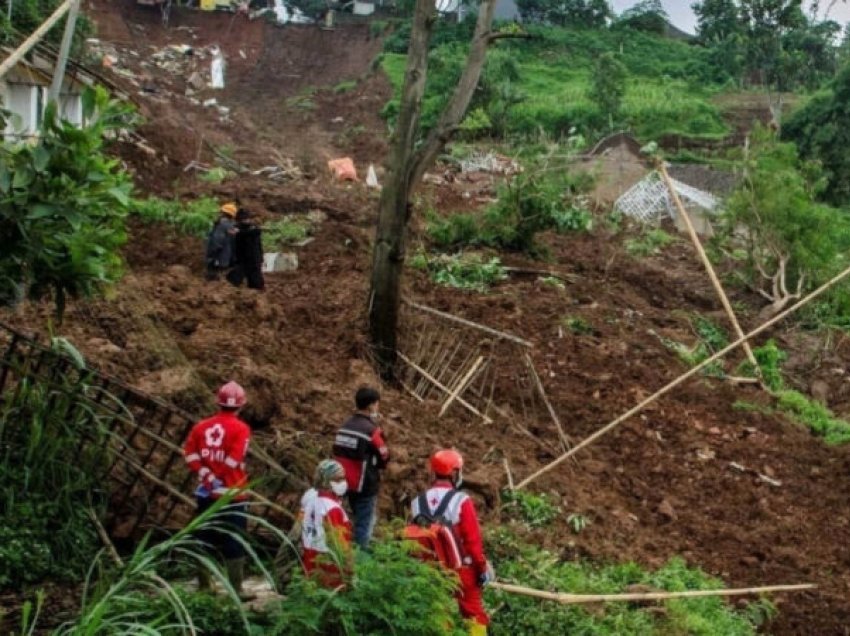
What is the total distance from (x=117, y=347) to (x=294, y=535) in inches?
167

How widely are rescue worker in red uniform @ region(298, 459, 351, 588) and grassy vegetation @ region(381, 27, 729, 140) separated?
32568 mm

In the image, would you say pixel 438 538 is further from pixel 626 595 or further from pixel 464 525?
pixel 626 595

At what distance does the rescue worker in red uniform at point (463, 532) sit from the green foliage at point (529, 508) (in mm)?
2973

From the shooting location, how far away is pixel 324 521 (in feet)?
21.5

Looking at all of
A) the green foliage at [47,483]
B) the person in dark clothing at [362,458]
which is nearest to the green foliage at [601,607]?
the person in dark clothing at [362,458]

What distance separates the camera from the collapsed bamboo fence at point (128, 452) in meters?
7.67

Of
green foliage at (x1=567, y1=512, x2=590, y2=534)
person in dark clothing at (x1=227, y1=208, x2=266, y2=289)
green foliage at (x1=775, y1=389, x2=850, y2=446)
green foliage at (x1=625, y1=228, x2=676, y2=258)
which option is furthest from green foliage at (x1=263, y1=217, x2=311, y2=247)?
green foliage at (x1=567, y1=512, x2=590, y2=534)

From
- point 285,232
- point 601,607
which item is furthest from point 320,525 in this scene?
point 285,232

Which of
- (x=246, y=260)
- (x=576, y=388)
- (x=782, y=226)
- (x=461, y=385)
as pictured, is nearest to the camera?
(x=461, y=385)

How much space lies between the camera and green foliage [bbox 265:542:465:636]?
5.92 m

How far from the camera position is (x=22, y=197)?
271 inches

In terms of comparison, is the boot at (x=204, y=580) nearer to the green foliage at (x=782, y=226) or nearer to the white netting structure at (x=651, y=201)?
the green foliage at (x=782, y=226)

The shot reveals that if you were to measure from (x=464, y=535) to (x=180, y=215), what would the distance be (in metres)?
13.6

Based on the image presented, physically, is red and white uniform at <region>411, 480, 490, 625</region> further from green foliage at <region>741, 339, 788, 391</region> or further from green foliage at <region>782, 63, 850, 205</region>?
green foliage at <region>782, 63, 850, 205</region>
